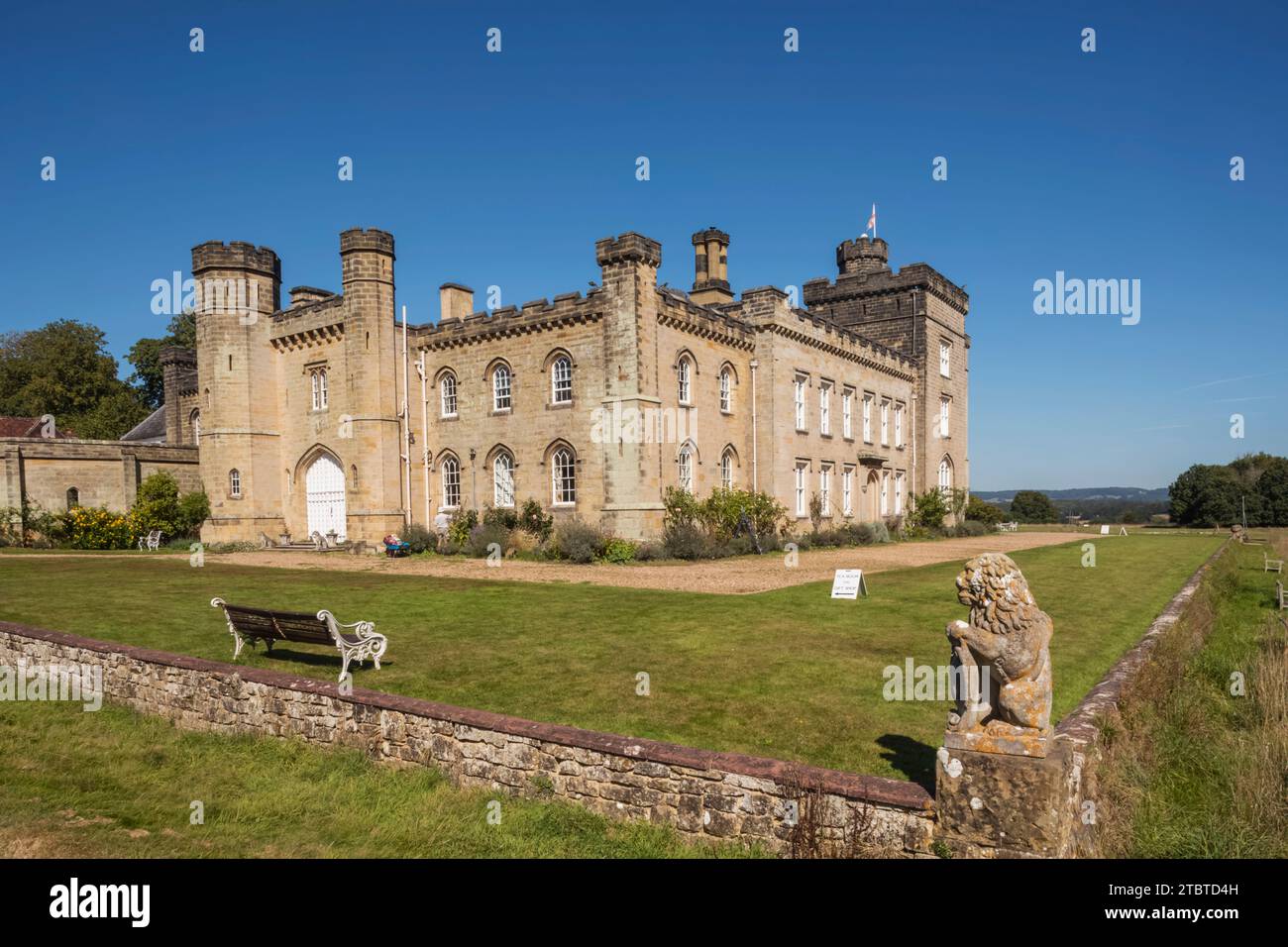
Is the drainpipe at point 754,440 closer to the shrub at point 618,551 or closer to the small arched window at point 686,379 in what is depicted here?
the small arched window at point 686,379

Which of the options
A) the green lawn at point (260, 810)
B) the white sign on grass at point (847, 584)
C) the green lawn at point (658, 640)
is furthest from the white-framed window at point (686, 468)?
the green lawn at point (260, 810)

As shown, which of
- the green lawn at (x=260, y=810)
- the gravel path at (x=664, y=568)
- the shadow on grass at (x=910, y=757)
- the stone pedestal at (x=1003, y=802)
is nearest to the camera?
the stone pedestal at (x=1003, y=802)

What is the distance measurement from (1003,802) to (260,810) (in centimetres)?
574

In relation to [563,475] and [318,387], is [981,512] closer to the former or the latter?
[563,475]

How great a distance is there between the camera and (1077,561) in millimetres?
22625

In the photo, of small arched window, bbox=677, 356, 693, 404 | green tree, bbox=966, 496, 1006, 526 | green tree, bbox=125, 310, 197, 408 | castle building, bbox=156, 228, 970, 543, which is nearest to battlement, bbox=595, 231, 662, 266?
castle building, bbox=156, 228, 970, 543

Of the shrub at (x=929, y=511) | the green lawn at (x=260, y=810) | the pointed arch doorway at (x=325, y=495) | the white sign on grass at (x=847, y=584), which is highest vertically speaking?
the pointed arch doorway at (x=325, y=495)

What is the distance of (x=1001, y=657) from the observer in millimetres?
4766

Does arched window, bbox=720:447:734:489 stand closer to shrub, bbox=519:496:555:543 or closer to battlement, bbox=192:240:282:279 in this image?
shrub, bbox=519:496:555:543

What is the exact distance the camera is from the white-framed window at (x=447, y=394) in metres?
28.2

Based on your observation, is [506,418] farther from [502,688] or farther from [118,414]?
[118,414]

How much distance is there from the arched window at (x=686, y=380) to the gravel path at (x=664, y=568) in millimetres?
5716

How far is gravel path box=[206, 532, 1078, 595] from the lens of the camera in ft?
57.5
